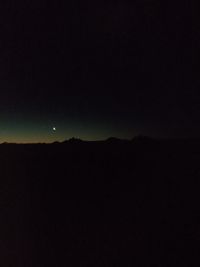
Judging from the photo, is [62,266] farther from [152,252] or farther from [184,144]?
[184,144]

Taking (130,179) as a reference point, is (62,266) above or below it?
below

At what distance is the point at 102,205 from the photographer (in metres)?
16.8

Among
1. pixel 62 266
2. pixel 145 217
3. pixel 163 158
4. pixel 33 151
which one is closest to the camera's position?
pixel 62 266

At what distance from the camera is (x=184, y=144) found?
21094mm

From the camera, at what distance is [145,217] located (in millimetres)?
15727

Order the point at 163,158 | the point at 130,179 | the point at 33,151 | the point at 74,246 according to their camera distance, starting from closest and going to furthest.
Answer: the point at 74,246
the point at 130,179
the point at 163,158
the point at 33,151

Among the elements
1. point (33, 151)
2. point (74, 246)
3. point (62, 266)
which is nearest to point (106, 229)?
point (74, 246)

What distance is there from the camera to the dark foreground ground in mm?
14008

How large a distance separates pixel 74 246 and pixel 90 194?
3225mm

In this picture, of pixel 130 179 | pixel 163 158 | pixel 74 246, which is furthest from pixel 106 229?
pixel 163 158

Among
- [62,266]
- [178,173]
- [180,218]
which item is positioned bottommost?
[62,266]

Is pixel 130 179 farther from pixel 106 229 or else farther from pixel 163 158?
pixel 106 229

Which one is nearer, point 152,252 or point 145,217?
point 152,252

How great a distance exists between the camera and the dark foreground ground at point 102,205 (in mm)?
14008
